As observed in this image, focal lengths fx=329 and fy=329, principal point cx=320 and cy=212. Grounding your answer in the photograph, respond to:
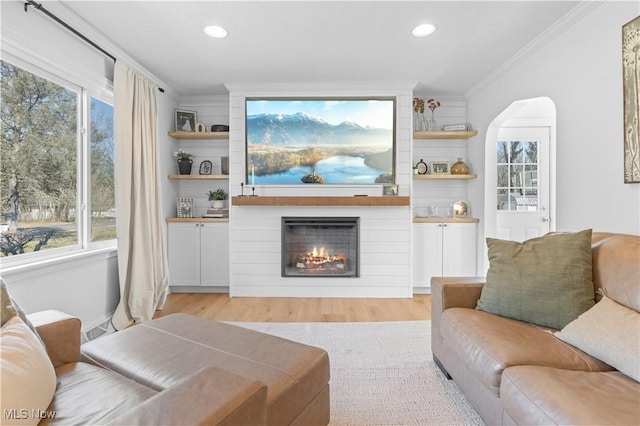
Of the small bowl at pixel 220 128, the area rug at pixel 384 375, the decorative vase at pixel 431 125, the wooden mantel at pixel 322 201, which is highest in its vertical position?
the decorative vase at pixel 431 125

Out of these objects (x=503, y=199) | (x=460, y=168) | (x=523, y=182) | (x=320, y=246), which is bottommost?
(x=320, y=246)

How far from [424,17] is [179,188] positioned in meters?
3.45

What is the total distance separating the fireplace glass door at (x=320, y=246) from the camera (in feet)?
12.7

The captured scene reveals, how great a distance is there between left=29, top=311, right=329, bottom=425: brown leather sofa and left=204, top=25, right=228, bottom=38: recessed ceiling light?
218cm

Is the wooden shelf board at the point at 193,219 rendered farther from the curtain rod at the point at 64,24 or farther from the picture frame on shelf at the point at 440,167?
the picture frame on shelf at the point at 440,167

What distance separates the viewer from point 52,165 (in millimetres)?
2451

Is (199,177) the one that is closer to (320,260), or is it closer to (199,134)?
(199,134)

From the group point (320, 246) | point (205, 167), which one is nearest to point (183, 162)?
point (205, 167)

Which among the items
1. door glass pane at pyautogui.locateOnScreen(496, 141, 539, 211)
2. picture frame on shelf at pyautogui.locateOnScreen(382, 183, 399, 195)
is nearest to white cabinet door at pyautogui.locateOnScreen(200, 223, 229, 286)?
picture frame on shelf at pyautogui.locateOnScreen(382, 183, 399, 195)

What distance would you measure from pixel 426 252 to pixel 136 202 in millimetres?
3182

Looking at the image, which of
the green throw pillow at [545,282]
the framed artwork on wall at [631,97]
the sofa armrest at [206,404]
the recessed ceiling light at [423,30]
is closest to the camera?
the sofa armrest at [206,404]

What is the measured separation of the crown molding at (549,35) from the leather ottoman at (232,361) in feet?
9.17

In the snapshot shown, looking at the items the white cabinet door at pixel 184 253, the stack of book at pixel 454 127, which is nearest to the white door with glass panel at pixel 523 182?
the stack of book at pixel 454 127

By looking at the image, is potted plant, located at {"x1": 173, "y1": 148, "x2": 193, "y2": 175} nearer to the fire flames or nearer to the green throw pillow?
the fire flames
